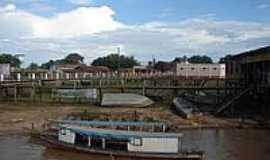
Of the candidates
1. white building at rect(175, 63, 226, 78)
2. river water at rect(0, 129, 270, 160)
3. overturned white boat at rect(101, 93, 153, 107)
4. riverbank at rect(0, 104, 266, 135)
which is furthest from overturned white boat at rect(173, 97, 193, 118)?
white building at rect(175, 63, 226, 78)

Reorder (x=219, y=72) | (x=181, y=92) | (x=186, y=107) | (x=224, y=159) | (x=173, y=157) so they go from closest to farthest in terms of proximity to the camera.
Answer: (x=173, y=157), (x=224, y=159), (x=186, y=107), (x=181, y=92), (x=219, y=72)

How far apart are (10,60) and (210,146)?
104318mm

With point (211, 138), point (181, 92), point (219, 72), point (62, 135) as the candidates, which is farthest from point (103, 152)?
point (219, 72)

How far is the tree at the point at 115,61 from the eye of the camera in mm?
151750

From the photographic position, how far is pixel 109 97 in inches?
2280

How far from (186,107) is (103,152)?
22407 mm

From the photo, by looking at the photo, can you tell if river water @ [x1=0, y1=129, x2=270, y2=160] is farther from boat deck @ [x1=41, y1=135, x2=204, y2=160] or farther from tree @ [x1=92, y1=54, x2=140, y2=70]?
tree @ [x1=92, y1=54, x2=140, y2=70]

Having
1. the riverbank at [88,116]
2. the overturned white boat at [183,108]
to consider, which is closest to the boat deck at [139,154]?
the riverbank at [88,116]

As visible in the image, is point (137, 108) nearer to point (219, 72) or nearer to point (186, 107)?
point (186, 107)

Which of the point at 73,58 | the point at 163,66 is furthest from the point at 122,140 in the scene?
the point at 73,58

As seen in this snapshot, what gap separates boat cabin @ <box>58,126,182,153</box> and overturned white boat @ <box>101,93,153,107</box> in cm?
2226

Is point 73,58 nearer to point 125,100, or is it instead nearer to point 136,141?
point 125,100

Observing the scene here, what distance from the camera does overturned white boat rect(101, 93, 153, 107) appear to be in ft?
185

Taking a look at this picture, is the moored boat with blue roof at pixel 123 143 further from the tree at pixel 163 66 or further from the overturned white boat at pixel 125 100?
the tree at pixel 163 66
